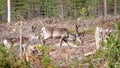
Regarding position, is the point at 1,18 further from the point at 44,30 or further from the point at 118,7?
the point at 44,30

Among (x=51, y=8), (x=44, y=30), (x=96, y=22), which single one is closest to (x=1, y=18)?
(x=51, y=8)

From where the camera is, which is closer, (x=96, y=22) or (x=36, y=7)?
(x=96, y=22)

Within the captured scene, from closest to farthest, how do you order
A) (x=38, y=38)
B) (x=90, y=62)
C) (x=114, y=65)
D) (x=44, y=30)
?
(x=114, y=65), (x=90, y=62), (x=38, y=38), (x=44, y=30)

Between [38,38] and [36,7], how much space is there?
14332 millimetres

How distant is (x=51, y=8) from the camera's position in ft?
109

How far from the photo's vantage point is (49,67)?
832 centimetres

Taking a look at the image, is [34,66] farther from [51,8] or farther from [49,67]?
[51,8]

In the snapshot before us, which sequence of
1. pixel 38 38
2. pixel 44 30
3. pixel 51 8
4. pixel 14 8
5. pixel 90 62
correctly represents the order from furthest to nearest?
pixel 51 8 < pixel 14 8 < pixel 44 30 < pixel 38 38 < pixel 90 62

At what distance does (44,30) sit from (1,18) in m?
12.1

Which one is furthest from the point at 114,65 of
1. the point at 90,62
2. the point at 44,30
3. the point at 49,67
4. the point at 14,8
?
the point at 14,8

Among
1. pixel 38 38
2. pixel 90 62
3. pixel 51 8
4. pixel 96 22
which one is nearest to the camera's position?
pixel 90 62

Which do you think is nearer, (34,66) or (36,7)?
(34,66)

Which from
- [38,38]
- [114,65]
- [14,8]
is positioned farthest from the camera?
[14,8]

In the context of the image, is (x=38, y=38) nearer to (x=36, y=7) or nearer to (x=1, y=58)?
(x=1, y=58)
